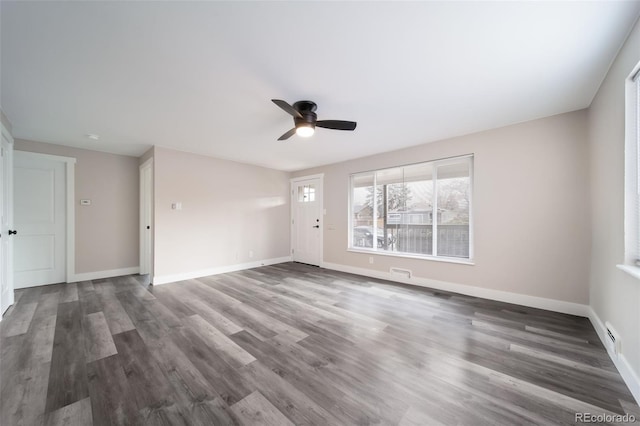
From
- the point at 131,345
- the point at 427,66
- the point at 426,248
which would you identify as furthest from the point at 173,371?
the point at 426,248

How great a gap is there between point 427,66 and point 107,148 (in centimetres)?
530

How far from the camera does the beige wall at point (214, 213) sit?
423 centimetres

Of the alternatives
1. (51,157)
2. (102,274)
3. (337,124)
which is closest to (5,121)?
(51,157)

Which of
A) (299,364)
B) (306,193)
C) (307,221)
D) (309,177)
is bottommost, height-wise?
(299,364)

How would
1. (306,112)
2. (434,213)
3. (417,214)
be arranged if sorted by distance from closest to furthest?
(306,112), (434,213), (417,214)

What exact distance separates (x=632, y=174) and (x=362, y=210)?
11.7 ft

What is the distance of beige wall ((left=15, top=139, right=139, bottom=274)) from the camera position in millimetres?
4301

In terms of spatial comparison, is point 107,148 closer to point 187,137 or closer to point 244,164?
point 187,137

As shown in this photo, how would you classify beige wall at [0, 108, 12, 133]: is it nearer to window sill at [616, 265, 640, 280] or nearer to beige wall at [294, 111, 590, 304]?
beige wall at [294, 111, 590, 304]

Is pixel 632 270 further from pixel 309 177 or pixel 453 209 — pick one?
pixel 309 177

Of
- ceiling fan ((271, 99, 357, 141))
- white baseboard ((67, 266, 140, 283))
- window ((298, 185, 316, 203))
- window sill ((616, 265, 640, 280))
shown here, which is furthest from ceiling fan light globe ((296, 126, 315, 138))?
white baseboard ((67, 266, 140, 283))

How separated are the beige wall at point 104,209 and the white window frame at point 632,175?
682 centimetres

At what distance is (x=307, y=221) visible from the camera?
19.6 feet

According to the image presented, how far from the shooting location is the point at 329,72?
6.64 ft
